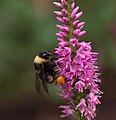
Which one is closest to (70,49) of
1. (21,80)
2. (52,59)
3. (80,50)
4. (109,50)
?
(80,50)

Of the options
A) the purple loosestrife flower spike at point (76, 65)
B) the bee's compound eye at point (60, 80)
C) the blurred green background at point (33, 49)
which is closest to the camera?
the purple loosestrife flower spike at point (76, 65)

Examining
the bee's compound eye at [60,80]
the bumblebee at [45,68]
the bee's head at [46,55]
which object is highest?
the bee's head at [46,55]

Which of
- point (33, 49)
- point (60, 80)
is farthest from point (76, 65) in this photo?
point (33, 49)

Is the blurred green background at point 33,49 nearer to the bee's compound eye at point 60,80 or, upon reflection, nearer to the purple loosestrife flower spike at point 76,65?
the bee's compound eye at point 60,80

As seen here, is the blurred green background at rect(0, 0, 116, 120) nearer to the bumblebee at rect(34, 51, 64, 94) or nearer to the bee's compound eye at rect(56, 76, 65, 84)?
the bumblebee at rect(34, 51, 64, 94)

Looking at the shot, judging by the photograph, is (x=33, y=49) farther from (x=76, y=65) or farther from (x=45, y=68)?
(x=76, y=65)

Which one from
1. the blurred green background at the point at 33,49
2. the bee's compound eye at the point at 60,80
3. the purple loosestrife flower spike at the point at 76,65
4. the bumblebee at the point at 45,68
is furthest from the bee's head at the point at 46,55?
the blurred green background at the point at 33,49
